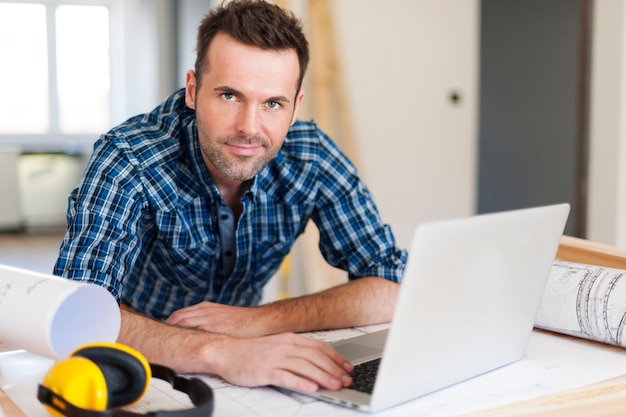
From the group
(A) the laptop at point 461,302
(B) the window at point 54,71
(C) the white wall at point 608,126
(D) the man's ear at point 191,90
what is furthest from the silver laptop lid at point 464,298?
(B) the window at point 54,71

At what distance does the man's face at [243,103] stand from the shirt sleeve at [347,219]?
240 millimetres

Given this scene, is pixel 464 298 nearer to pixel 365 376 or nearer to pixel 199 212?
pixel 365 376

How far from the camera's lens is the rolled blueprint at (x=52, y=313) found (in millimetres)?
973

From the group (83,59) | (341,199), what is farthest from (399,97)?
(83,59)

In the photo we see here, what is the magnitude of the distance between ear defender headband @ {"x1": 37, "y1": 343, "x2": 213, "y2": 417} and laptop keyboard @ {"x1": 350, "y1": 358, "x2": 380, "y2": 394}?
222mm

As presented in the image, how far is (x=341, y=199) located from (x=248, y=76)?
1.41ft

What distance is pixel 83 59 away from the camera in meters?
7.09

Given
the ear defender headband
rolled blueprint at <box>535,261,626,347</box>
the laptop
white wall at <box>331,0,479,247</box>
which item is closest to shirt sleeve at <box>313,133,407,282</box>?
rolled blueprint at <box>535,261,626,347</box>

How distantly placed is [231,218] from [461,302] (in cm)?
83

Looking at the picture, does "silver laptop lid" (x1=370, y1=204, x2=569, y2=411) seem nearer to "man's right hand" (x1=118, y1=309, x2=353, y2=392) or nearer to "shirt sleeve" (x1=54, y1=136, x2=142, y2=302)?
"man's right hand" (x1=118, y1=309, x2=353, y2=392)

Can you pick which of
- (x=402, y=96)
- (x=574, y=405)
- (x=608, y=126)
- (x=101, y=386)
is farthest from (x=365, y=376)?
(x=608, y=126)

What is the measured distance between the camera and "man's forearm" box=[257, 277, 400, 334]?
1.44 m

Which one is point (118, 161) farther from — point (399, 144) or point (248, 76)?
point (399, 144)

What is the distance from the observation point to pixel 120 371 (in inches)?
36.0
